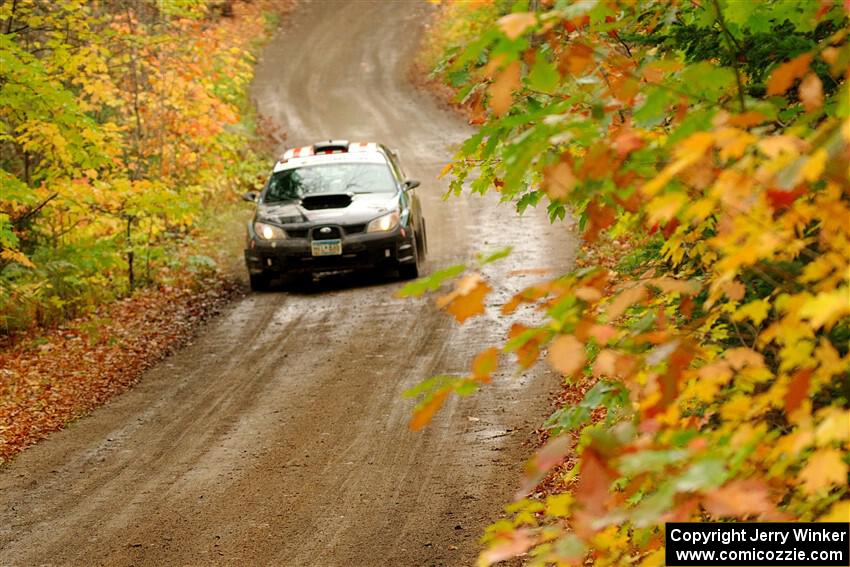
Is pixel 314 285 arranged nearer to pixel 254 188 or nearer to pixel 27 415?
pixel 27 415

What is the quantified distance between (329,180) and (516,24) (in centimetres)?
1311

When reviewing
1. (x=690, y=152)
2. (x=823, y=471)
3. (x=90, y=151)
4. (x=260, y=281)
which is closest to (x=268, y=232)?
(x=260, y=281)

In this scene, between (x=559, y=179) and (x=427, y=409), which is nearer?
(x=427, y=409)

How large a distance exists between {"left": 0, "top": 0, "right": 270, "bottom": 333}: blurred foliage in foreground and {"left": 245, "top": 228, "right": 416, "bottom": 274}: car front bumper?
136 cm

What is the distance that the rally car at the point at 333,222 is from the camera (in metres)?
14.5

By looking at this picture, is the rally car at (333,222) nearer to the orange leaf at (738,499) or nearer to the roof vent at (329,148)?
the roof vent at (329,148)

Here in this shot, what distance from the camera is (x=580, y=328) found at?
9.15 feet

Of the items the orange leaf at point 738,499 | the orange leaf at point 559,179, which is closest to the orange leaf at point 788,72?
the orange leaf at point 559,179

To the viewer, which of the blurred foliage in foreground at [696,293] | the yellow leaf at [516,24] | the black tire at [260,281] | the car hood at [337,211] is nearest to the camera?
the blurred foliage in foreground at [696,293]

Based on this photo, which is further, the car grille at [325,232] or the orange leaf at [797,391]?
the car grille at [325,232]

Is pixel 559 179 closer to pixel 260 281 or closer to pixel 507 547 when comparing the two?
pixel 507 547

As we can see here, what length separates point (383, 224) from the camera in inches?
574

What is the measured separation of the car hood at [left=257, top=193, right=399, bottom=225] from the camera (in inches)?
575

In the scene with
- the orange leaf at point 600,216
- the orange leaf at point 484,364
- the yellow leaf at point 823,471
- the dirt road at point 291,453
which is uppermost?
the orange leaf at point 600,216
